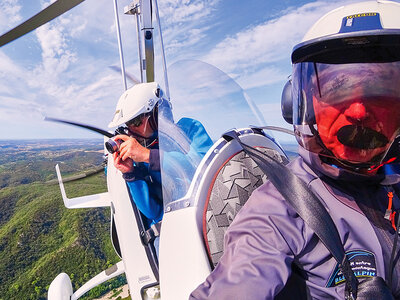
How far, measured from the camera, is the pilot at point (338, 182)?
2.57 feet

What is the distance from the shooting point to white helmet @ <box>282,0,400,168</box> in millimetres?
861

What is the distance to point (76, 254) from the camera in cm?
1645

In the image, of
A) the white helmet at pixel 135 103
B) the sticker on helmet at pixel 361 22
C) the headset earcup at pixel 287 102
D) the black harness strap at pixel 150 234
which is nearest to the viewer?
the sticker on helmet at pixel 361 22

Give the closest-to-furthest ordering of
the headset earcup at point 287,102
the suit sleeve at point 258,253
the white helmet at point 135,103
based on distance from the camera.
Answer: the suit sleeve at point 258,253 → the headset earcup at point 287,102 → the white helmet at point 135,103

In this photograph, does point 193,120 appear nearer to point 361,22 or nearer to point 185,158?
point 185,158

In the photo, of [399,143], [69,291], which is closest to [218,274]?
[399,143]

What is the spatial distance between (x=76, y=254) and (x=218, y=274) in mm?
18221

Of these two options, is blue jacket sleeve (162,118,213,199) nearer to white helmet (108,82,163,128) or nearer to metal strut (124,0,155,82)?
white helmet (108,82,163,128)

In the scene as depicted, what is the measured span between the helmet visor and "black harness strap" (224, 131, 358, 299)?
0.17 m

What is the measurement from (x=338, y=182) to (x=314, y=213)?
219 mm

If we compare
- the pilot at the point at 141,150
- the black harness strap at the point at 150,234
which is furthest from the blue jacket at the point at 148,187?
the black harness strap at the point at 150,234

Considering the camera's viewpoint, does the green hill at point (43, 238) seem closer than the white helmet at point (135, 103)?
No

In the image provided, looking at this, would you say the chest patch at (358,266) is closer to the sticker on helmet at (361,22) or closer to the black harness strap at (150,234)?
the sticker on helmet at (361,22)

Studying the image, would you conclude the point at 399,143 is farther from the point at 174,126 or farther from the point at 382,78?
the point at 174,126
